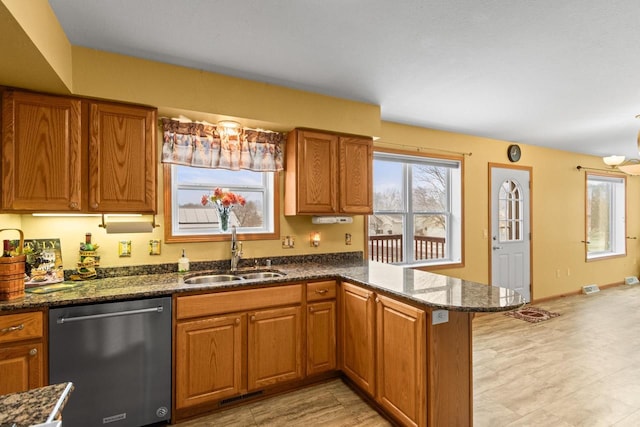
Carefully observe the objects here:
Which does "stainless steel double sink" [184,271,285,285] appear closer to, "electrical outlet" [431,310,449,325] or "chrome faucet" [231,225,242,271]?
"chrome faucet" [231,225,242,271]

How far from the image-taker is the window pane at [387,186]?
12.7ft

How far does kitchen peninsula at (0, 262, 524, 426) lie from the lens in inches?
71.6

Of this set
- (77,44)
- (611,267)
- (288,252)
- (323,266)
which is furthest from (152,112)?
(611,267)

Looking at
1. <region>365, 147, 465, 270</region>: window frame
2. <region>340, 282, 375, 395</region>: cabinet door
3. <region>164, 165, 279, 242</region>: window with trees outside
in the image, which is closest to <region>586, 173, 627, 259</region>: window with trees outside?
<region>365, 147, 465, 270</region>: window frame

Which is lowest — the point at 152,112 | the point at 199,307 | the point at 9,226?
the point at 199,307

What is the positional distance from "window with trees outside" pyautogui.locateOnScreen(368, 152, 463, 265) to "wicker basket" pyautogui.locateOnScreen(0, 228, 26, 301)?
9.97ft

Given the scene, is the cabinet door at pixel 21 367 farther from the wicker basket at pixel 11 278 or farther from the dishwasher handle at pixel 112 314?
the wicker basket at pixel 11 278

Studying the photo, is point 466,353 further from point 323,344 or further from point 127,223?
point 127,223

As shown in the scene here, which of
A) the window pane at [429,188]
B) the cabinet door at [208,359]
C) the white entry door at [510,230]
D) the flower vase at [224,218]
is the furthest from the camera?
the white entry door at [510,230]

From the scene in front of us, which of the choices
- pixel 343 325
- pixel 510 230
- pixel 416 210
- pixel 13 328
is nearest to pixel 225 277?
pixel 343 325

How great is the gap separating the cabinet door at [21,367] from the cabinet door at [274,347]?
119cm

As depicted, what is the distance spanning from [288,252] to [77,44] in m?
2.25

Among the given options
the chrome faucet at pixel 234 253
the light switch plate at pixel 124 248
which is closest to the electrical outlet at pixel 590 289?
the chrome faucet at pixel 234 253

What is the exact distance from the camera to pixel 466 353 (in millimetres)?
1923
